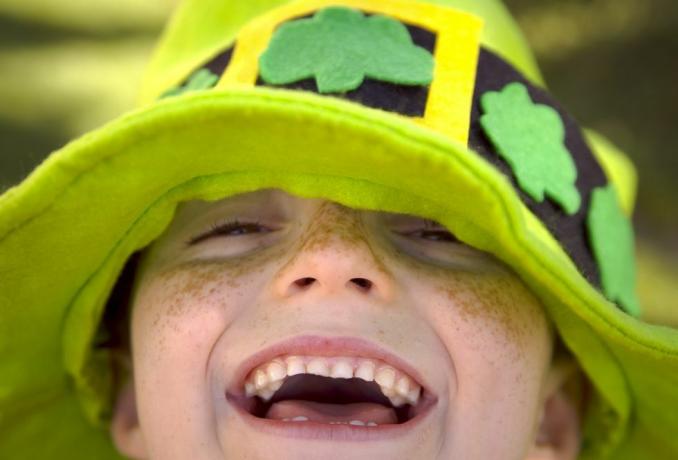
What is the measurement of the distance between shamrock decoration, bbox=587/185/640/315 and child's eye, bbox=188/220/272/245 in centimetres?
38

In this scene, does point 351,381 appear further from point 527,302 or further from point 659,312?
point 659,312

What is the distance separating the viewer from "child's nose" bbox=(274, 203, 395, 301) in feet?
3.80

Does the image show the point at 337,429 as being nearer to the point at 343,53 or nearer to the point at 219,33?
the point at 343,53

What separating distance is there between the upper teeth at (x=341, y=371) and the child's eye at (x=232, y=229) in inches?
7.3

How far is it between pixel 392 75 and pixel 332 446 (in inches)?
15.3

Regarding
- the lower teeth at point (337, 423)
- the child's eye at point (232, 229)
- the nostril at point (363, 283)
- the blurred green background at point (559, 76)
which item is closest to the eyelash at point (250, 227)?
the child's eye at point (232, 229)

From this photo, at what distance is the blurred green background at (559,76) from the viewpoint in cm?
288

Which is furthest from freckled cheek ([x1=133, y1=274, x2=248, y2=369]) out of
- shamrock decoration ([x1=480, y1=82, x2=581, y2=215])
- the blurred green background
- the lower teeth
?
the blurred green background

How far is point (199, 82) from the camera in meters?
1.29

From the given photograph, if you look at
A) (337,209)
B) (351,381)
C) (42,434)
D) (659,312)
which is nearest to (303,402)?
(351,381)

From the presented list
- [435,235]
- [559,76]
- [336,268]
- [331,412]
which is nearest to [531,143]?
[435,235]

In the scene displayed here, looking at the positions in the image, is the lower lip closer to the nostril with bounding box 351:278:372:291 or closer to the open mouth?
the open mouth

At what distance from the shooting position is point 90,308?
1.33 meters

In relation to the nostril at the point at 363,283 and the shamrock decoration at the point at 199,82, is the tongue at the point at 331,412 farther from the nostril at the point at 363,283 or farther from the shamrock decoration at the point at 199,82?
the shamrock decoration at the point at 199,82
